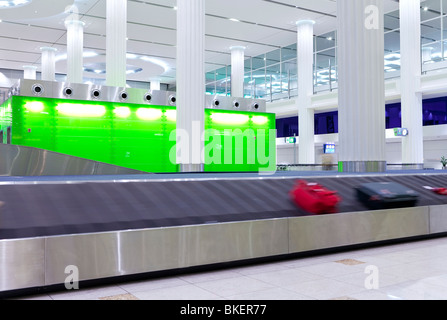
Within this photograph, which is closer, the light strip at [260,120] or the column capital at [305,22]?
the light strip at [260,120]

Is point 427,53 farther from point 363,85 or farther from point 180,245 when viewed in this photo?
point 180,245

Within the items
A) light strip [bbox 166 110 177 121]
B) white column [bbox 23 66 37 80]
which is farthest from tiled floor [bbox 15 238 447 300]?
white column [bbox 23 66 37 80]

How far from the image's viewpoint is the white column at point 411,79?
17844 millimetres

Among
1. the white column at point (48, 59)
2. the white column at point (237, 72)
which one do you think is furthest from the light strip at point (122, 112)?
the white column at point (48, 59)

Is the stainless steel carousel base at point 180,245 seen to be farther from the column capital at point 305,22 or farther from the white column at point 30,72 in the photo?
the white column at point 30,72

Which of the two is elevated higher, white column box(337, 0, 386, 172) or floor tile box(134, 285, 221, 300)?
white column box(337, 0, 386, 172)

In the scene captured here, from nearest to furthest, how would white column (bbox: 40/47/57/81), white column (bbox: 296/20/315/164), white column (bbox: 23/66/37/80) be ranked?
white column (bbox: 296/20/315/164) → white column (bbox: 40/47/57/81) → white column (bbox: 23/66/37/80)

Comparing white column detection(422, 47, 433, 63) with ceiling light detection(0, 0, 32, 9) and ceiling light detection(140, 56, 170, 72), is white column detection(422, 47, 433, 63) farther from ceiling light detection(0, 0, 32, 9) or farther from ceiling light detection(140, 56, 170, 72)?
ceiling light detection(0, 0, 32, 9)

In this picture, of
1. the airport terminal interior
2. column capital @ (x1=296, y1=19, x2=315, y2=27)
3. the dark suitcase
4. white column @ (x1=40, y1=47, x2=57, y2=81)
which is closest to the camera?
the airport terminal interior

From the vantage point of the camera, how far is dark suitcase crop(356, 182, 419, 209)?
5492mm

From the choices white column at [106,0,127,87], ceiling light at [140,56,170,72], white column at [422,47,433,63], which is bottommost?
white column at [106,0,127,87]

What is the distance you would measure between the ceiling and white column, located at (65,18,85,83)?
1.63ft

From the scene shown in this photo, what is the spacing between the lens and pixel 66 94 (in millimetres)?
11727

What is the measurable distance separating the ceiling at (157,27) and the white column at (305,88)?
76 centimetres
